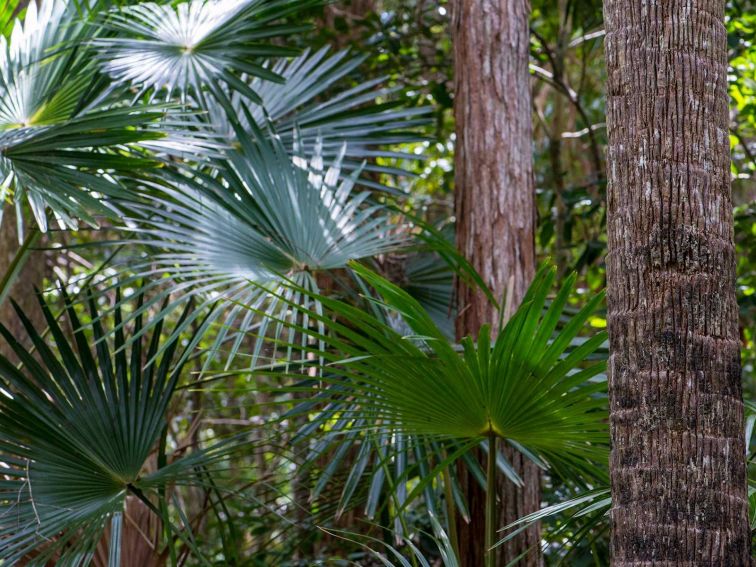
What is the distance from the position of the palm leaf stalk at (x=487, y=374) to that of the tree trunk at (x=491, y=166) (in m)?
1.11

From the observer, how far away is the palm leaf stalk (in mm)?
1928

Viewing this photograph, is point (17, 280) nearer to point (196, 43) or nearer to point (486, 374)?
point (196, 43)

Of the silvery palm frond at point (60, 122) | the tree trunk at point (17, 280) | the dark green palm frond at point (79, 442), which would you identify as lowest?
the dark green palm frond at point (79, 442)

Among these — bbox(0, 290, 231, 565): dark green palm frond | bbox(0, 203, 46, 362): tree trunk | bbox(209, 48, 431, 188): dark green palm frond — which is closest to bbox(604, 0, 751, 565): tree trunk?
bbox(0, 290, 231, 565): dark green palm frond

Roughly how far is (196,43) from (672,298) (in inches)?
84.8

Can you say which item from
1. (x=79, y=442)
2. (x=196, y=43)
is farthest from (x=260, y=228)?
(x=79, y=442)

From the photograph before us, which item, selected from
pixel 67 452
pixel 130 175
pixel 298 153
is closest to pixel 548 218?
pixel 298 153

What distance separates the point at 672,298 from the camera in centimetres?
151

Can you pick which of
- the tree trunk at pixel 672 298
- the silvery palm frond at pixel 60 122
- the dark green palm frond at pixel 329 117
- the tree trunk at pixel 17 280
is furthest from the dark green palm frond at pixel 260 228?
the tree trunk at pixel 17 280

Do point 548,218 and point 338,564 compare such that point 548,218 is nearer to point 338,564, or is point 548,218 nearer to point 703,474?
point 338,564

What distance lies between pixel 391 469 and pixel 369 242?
2.78 feet

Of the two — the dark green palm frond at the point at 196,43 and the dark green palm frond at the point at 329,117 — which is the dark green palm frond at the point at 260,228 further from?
the dark green palm frond at the point at 329,117

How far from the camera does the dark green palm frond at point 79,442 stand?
2654mm

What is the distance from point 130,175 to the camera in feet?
10.4
